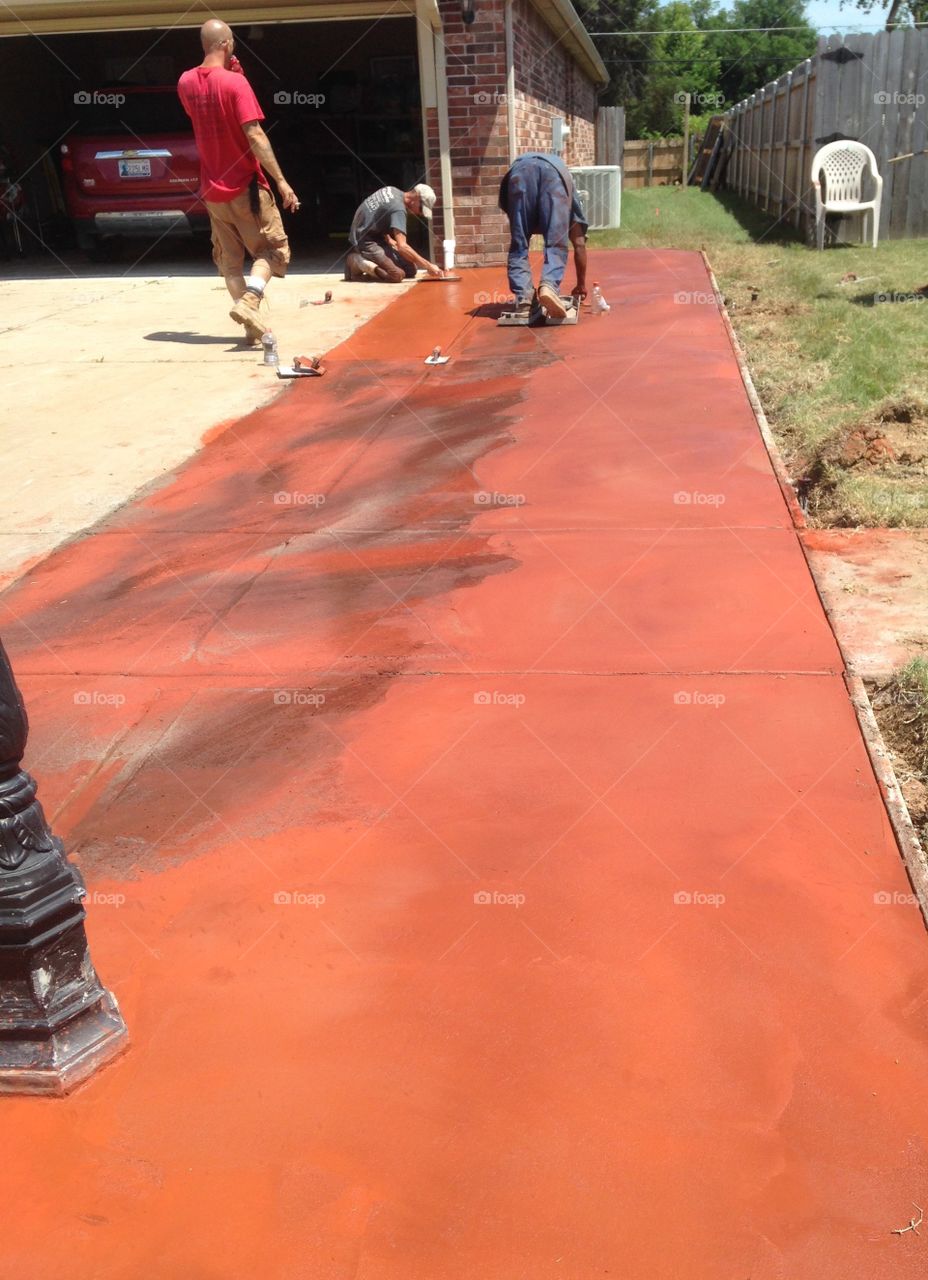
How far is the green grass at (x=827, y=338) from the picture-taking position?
531 cm

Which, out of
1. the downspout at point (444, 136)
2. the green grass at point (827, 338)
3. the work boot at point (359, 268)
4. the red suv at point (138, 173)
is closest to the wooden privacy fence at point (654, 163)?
the green grass at point (827, 338)

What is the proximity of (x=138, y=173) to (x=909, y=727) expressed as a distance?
12.4m

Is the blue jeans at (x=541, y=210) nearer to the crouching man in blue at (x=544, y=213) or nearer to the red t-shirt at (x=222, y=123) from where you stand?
the crouching man in blue at (x=544, y=213)

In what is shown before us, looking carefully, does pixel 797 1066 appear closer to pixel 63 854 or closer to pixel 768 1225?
pixel 768 1225

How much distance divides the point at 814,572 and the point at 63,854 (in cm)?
319

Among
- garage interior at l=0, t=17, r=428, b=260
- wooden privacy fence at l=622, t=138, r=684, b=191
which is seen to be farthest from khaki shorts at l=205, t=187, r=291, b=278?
wooden privacy fence at l=622, t=138, r=684, b=191

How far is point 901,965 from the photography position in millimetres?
2500

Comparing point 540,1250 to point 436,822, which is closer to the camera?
point 540,1250

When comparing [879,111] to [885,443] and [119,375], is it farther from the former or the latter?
[119,375]

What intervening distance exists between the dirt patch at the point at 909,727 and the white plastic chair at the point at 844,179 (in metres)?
11.5

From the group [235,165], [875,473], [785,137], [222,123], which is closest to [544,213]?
[235,165]

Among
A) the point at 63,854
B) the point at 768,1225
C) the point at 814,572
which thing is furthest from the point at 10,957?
the point at 814,572

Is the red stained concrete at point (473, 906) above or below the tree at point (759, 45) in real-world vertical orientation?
below

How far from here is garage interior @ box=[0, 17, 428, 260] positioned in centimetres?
1709
